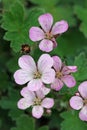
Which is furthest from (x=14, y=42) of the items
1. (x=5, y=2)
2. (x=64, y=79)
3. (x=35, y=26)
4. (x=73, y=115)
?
(x=5, y=2)

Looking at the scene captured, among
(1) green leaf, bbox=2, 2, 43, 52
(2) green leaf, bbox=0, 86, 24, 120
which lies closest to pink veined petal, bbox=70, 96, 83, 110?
(1) green leaf, bbox=2, 2, 43, 52

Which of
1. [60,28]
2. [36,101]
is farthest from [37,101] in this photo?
[60,28]

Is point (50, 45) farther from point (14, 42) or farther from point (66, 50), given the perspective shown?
point (66, 50)

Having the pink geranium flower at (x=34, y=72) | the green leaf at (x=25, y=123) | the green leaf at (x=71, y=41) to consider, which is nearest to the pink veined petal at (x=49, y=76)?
the pink geranium flower at (x=34, y=72)

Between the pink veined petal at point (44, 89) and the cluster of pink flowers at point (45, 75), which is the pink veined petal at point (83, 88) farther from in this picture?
the pink veined petal at point (44, 89)

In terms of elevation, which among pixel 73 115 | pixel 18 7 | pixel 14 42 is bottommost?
pixel 73 115

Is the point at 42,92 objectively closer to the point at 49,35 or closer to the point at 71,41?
the point at 49,35
